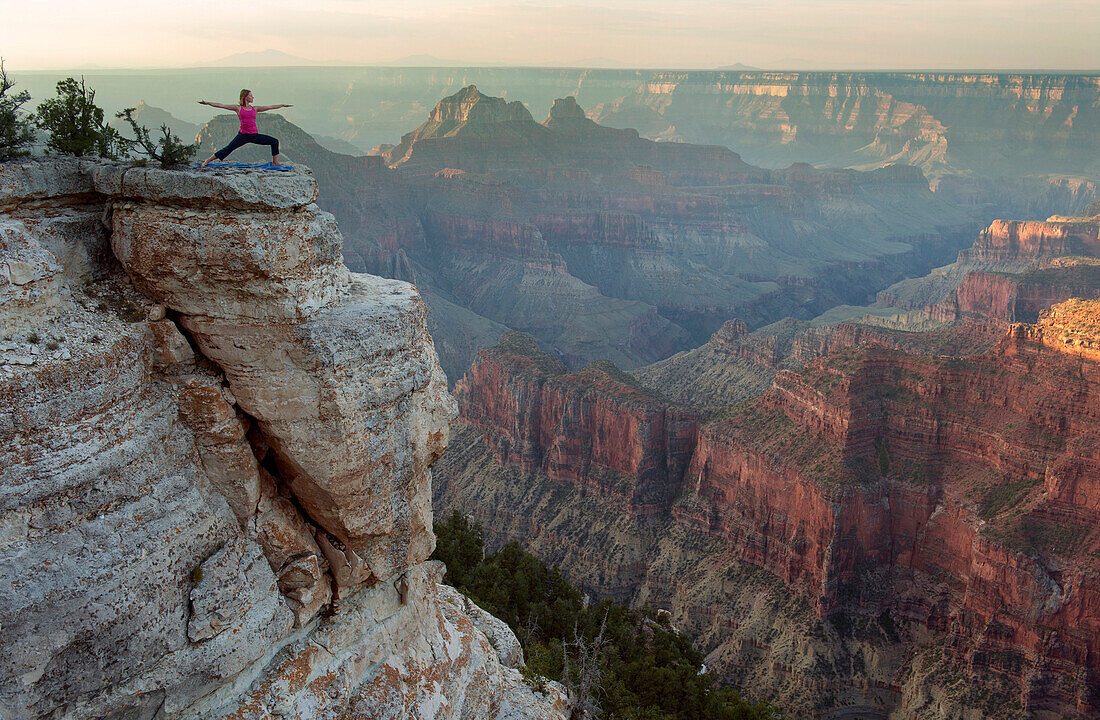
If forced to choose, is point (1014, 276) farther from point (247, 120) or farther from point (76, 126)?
point (76, 126)

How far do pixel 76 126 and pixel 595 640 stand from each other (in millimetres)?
24445

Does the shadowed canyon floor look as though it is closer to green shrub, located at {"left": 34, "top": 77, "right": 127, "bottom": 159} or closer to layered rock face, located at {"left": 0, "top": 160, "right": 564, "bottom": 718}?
layered rock face, located at {"left": 0, "top": 160, "right": 564, "bottom": 718}

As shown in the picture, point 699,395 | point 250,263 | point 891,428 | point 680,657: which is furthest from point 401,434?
point 699,395

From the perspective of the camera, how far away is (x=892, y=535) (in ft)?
160

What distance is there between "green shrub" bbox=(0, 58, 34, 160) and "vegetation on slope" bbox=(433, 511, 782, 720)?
831 inches

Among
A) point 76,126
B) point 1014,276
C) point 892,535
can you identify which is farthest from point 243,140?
point 1014,276

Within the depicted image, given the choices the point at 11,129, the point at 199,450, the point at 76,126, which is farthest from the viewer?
the point at 76,126

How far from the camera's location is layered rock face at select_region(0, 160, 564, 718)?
11.6 m

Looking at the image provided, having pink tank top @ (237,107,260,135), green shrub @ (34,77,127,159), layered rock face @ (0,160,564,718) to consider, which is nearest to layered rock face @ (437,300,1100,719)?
Result: layered rock face @ (0,160,564,718)

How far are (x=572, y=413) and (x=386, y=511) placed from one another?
5004 centimetres

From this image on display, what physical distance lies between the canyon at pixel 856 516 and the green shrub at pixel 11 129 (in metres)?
44.5

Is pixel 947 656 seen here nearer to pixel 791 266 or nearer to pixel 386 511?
pixel 386 511

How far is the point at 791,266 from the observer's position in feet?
636

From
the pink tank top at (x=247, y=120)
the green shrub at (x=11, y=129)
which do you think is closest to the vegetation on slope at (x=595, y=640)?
the pink tank top at (x=247, y=120)
